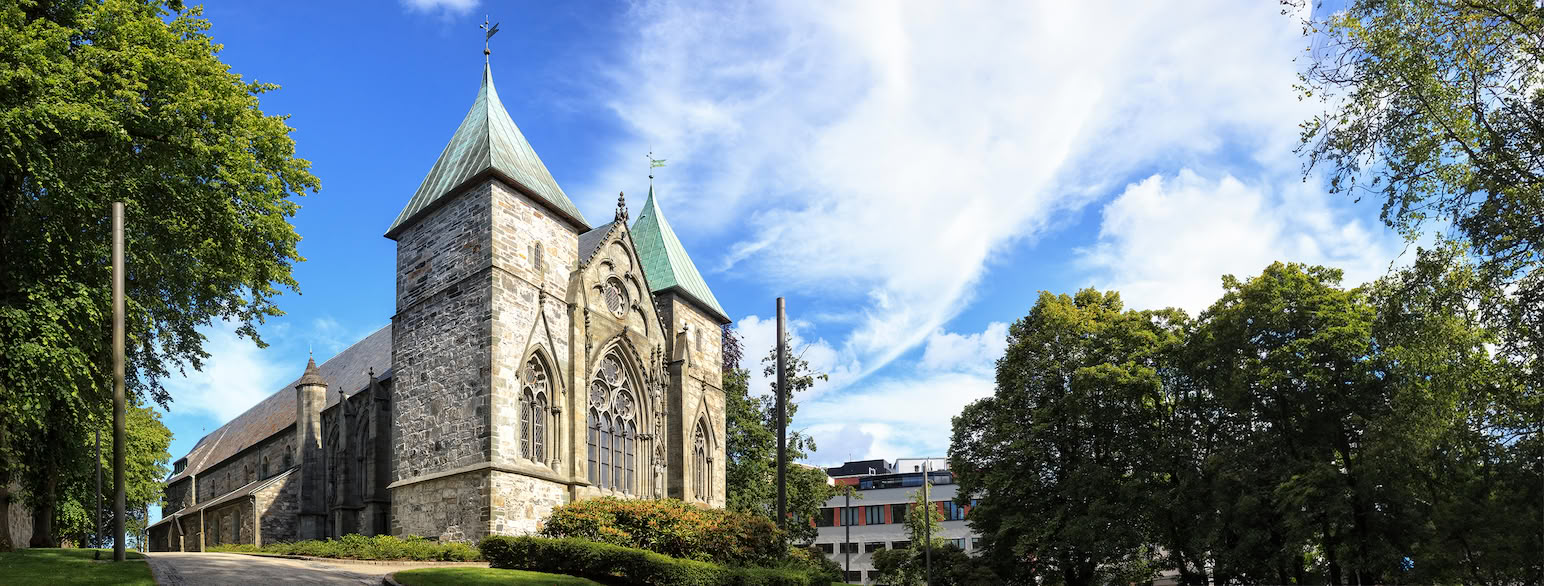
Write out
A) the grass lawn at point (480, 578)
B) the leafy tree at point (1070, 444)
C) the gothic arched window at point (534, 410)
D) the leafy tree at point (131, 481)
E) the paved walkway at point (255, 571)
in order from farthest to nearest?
the leafy tree at point (131, 481) < the leafy tree at point (1070, 444) < the gothic arched window at point (534, 410) < the grass lawn at point (480, 578) < the paved walkway at point (255, 571)

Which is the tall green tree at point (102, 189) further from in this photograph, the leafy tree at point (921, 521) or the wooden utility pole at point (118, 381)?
the leafy tree at point (921, 521)

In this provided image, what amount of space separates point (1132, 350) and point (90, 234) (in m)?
28.1

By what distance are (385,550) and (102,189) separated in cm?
1015

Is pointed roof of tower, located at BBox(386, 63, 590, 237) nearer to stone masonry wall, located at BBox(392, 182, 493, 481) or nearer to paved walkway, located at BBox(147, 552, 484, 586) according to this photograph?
stone masonry wall, located at BBox(392, 182, 493, 481)

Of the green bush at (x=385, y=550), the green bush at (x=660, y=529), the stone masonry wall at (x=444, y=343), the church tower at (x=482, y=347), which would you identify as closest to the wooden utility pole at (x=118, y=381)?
the green bush at (x=385, y=550)

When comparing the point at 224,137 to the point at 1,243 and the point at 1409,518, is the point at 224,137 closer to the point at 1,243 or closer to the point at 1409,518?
the point at 1,243

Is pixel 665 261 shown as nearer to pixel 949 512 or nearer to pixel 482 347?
pixel 482 347

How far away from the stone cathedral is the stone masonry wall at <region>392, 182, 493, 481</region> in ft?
0.17

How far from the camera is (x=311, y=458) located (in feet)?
130

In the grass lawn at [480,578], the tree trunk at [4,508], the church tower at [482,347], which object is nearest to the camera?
the grass lawn at [480,578]

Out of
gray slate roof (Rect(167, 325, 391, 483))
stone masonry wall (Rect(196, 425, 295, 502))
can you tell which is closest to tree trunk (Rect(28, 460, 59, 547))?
gray slate roof (Rect(167, 325, 391, 483))

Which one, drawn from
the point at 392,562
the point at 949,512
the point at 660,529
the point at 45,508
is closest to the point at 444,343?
the point at 392,562

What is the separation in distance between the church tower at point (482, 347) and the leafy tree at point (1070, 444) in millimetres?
14492

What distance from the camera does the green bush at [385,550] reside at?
83.6ft
